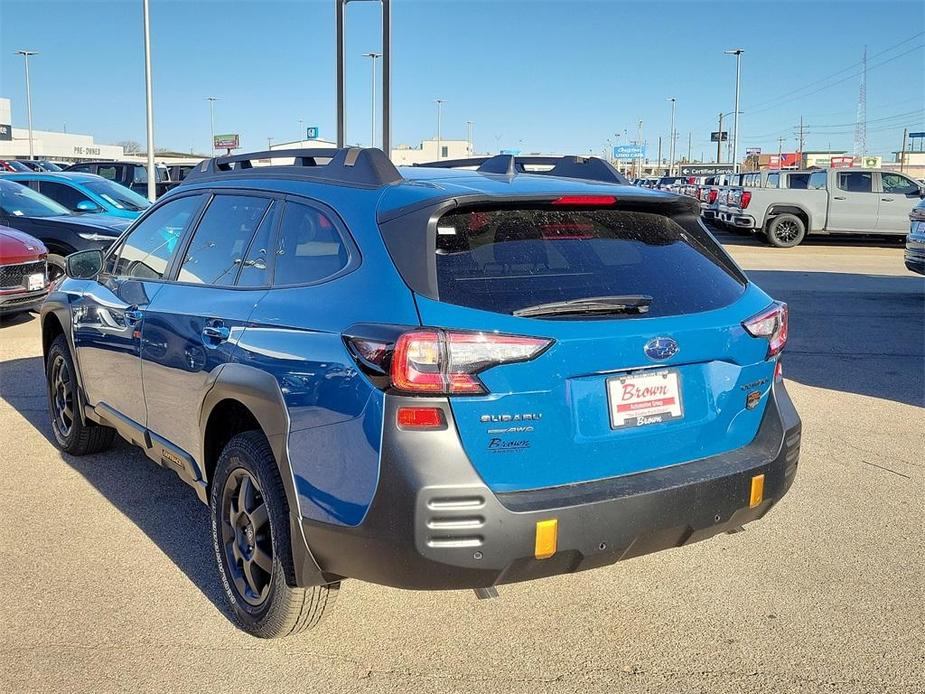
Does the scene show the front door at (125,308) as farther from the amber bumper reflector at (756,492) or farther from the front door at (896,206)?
the front door at (896,206)

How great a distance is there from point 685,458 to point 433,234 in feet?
3.81

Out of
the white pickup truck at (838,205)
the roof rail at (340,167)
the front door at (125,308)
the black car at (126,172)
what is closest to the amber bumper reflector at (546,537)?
the roof rail at (340,167)

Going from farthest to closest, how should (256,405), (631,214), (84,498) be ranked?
1. (84,498)
2. (631,214)
3. (256,405)

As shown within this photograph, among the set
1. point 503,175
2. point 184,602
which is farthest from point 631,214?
point 184,602

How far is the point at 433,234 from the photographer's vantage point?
115 inches

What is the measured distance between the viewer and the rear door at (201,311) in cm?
353

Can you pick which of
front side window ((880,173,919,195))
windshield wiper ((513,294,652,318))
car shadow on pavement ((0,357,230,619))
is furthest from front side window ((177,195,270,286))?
front side window ((880,173,919,195))

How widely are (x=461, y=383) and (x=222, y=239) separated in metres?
1.67

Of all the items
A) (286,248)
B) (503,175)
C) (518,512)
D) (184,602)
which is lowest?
(184,602)

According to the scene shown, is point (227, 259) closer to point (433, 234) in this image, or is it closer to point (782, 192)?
point (433, 234)

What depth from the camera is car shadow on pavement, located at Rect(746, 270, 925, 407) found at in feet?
25.5

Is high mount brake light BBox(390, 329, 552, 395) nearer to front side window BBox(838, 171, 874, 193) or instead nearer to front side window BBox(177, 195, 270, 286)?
front side window BBox(177, 195, 270, 286)

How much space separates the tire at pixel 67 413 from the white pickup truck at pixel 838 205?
19.1 metres

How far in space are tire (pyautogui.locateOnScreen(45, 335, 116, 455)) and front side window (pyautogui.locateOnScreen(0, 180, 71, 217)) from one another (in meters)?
7.36
